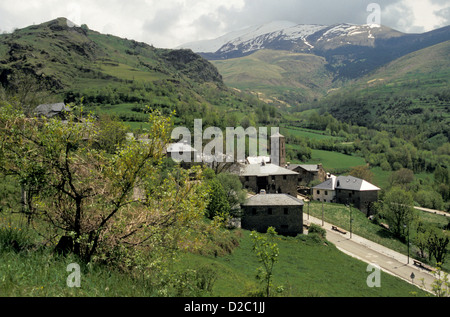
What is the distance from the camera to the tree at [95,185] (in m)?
7.97

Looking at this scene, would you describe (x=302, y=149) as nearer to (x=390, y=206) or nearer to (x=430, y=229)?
(x=390, y=206)

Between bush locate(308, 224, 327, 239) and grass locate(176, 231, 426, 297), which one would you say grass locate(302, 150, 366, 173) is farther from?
grass locate(176, 231, 426, 297)

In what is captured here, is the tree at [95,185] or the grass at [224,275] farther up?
the tree at [95,185]

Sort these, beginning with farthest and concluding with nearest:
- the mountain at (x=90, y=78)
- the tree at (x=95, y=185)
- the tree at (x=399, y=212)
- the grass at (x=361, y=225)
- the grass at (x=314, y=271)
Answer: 1. the mountain at (x=90, y=78)
2. the tree at (x=399, y=212)
3. the grass at (x=361, y=225)
4. the grass at (x=314, y=271)
5. the tree at (x=95, y=185)

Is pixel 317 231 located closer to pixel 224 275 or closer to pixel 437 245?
pixel 437 245

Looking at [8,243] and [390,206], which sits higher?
[8,243]

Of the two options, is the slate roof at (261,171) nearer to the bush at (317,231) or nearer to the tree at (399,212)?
the tree at (399,212)

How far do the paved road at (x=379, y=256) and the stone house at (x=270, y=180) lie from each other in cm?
1758

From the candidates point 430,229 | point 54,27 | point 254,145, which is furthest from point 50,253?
point 54,27

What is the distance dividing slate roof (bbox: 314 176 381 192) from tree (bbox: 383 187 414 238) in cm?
986

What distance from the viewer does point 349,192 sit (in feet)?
228

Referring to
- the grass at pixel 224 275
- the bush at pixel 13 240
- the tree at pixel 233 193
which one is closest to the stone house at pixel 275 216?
the tree at pixel 233 193

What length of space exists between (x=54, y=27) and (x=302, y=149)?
170 metres

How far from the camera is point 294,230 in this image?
140 ft
